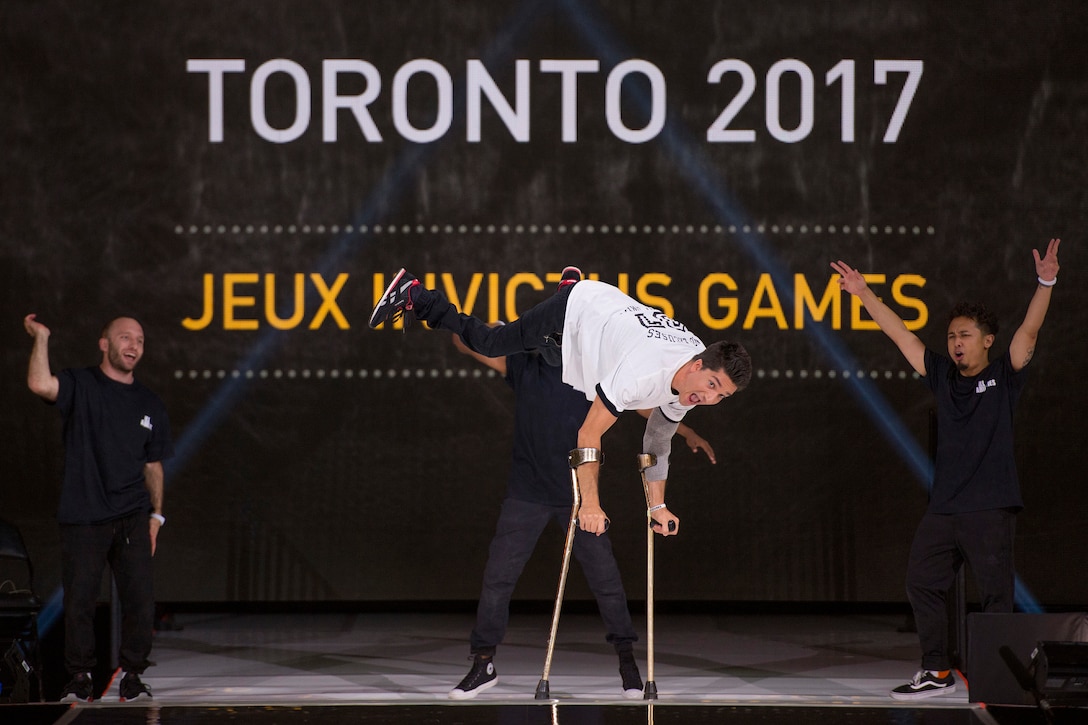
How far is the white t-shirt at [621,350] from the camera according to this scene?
414cm

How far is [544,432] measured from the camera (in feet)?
15.8

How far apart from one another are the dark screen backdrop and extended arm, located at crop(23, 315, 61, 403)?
1.73 m

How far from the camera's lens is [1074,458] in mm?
6539

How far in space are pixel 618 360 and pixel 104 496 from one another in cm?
215

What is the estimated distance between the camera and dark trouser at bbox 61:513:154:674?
4.78m

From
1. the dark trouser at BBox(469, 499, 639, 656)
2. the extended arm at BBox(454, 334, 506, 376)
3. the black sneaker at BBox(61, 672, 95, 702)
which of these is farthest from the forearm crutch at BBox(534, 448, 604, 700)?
the black sneaker at BBox(61, 672, 95, 702)

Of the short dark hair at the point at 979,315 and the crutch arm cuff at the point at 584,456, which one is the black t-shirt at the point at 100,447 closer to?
the crutch arm cuff at the point at 584,456

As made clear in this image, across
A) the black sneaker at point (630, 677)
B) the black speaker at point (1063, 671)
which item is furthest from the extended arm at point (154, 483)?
the black speaker at point (1063, 671)

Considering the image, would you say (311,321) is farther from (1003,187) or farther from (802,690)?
(1003,187)

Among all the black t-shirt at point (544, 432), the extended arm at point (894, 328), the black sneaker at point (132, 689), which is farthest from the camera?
the extended arm at point (894, 328)

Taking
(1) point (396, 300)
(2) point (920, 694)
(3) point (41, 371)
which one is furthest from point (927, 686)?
(3) point (41, 371)

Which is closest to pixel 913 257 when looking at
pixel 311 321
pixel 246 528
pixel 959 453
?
pixel 959 453

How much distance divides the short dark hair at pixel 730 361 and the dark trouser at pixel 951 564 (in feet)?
4.33

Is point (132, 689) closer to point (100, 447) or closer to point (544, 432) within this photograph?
point (100, 447)
